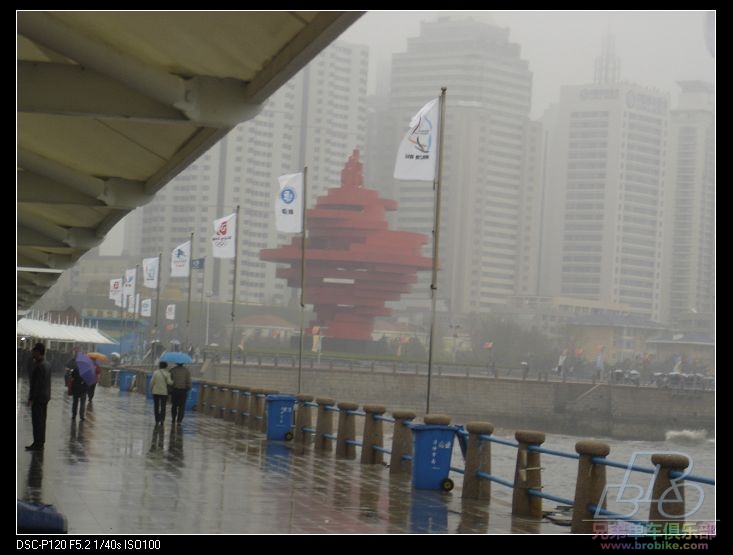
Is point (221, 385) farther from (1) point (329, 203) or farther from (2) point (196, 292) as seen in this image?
(2) point (196, 292)

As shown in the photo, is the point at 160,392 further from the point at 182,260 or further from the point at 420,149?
the point at 182,260

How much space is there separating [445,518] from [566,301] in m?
187

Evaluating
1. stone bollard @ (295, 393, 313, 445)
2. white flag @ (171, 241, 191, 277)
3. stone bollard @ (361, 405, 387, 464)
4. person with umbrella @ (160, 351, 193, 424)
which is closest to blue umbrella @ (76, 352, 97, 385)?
person with umbrella @ (160, 351, 193, 424)

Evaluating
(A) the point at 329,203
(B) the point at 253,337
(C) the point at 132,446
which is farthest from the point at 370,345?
(C) the point at 132,446

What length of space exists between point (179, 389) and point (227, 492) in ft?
44.9

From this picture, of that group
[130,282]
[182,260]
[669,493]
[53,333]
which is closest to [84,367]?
[182,260]

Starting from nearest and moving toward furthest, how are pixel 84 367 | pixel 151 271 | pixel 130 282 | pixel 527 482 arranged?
pixel 527 482, pixel 84 367, pixel 151 271, pixel 130 282

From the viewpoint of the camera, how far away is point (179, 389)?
27328 millimetres

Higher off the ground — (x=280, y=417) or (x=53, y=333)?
(x=53, y=333)

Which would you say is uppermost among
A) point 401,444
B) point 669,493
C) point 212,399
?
point 669,493

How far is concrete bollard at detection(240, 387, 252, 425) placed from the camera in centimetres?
2875

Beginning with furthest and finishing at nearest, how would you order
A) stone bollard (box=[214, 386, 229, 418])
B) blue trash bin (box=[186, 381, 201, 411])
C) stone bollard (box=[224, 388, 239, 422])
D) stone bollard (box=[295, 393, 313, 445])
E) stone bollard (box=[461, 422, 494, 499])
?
blue trash bin (box=[186, 381, 201, 411]) → stone bollard (box=[214, 386, 229, 418]) → stone bollard (box=[224, 388, 239, 422]) → stone bollard (box=[295, 393, 313, 445]) → stone bollard (box=[461, 422, 494, 499])

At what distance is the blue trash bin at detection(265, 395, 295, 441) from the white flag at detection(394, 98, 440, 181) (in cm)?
504

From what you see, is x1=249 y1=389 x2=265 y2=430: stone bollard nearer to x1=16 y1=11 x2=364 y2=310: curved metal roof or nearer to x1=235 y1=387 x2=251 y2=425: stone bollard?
x1=235 y1=387 x2=251 y2=425: stone bollard
